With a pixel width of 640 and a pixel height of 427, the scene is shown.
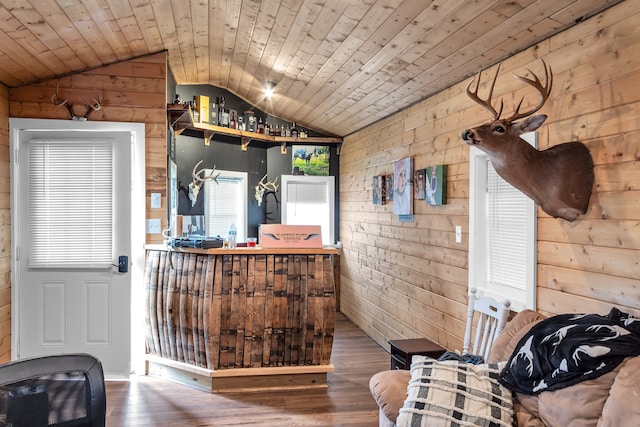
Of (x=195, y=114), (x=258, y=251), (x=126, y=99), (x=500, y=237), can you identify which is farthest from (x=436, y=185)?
(x=195, y=114)

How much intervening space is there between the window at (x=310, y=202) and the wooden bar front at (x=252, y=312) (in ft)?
9.05

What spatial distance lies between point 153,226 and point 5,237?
1.15 metres

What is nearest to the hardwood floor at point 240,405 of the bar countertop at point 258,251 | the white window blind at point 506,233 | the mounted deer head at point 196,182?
the bar countertop at point 258,251

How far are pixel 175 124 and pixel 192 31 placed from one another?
3.94ft

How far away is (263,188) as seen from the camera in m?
6.23

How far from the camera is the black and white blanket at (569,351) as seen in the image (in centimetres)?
165

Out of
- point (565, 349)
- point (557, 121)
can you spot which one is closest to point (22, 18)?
point (557, 121)

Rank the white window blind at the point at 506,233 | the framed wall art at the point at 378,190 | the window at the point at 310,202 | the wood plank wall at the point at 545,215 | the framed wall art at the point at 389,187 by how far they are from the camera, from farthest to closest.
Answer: the window at the point at 310,202, the framed wall art at the point at 378,190, the framed wall art at the point at 389,187, the white window blind at the point at 506,233, the wood plank wall at the point at 545,215

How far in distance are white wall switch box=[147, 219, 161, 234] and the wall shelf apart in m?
1.00

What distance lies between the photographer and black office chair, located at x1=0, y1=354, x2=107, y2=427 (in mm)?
1297

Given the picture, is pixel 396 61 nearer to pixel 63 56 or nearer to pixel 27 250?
pixel 63 56

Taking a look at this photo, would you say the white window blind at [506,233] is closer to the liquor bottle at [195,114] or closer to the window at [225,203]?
the liquor bottle at [195,114]

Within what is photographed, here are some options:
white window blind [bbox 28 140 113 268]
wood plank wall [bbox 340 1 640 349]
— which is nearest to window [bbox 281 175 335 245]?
wood plank wall [bbox 340 1 640 349]

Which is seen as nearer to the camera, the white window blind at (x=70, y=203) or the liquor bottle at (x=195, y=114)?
the white window blind at (x=70, y=203)
